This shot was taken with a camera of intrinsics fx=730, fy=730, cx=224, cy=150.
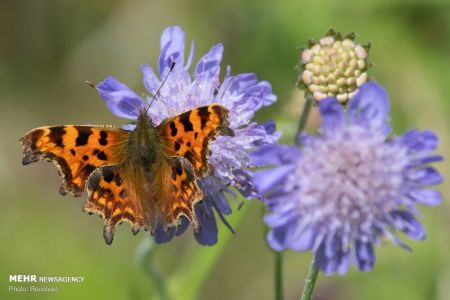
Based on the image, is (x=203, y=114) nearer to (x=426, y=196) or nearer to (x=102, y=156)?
(x=102, y=156)

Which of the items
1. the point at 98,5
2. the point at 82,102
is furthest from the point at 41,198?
the point at 98,5

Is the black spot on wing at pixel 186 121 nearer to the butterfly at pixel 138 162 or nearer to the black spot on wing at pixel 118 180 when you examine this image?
the butterfly at pixel 138 162

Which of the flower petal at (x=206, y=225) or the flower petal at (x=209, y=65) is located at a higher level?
the flower petal at (x=209, y=65)

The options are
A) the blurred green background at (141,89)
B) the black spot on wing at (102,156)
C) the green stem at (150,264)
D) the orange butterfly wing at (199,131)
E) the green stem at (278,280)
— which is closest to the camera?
the orange butterfly wing at (199,131)

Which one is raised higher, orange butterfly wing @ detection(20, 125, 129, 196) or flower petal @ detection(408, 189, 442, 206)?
orange butterfly wing @ detection(20, 125, 129, 196)

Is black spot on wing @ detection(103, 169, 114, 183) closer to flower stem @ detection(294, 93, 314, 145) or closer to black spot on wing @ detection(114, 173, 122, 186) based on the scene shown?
black spot on wing @ detection(114, 173, 122, 186)

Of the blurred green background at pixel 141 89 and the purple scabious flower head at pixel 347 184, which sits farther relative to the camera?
the blurred green background at pixel 141 89

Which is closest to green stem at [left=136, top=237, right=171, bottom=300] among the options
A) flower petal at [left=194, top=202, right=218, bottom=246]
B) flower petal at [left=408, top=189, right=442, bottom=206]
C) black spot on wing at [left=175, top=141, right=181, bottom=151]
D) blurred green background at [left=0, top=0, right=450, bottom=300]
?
blurred green background at [left=0, top=0, right=450, bottom=300]

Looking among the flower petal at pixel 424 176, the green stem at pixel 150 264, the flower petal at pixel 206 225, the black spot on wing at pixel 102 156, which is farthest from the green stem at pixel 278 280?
the black spot on wing at pixel 102 156

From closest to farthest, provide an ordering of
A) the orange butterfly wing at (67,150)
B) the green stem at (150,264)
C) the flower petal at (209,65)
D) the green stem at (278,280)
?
1. the orange butterfly wing at (67,150)
2. the flower petal at (209,65)
3. the green stem at (278,280)
4. the green stem at (150,264)

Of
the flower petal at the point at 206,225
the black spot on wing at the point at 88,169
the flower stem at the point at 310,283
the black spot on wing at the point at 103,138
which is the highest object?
the black spot on wing at the point at 103,138
